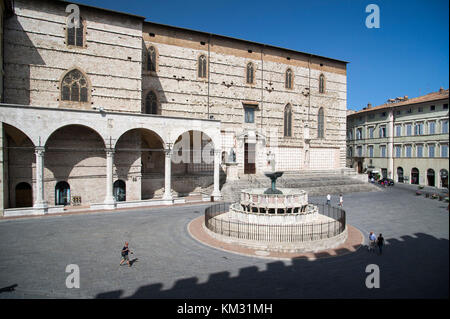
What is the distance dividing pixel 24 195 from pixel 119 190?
22.7 feet

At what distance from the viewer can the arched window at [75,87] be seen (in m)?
20.3

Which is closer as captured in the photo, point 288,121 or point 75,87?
point 75,87

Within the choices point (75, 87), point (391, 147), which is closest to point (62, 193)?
point (75, 87)

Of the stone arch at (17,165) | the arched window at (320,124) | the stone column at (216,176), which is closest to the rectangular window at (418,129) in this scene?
the arched window at (320,124)

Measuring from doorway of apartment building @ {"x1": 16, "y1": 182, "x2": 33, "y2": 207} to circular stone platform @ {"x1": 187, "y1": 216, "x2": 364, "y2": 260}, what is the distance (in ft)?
48.2

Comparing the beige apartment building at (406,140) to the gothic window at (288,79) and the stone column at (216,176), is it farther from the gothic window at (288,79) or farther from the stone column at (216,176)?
the stone column at (216,176)

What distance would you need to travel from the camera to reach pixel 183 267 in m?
9.35

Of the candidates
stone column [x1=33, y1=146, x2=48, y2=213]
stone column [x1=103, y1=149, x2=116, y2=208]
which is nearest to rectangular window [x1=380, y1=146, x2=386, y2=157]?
stone column [x1=103, y1=149, x2=116, y2=208]

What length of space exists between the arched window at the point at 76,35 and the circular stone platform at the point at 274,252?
1867 centimetres

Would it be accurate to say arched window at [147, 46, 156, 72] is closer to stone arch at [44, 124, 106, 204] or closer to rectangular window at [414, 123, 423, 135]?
stone arch at [44, 124, 106, 204]

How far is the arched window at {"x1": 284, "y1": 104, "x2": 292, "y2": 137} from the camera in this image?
3250 centimetres

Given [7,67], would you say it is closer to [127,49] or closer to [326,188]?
[127,49]

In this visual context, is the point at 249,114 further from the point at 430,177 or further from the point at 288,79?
the point at 430,177

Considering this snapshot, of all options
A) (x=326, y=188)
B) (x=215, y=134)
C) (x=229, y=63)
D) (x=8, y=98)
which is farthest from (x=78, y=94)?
(x=326, y=188)
